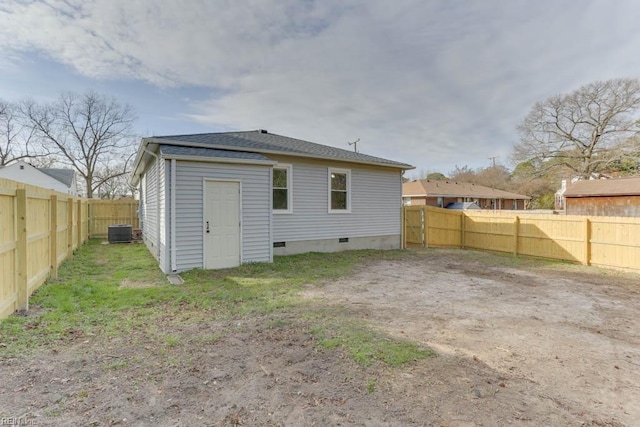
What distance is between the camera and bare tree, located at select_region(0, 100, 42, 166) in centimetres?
2998

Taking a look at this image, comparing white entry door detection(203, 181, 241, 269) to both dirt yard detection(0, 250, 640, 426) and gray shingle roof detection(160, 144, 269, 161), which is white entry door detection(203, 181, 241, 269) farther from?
dirt yard detection(0, 250, 640, 426)

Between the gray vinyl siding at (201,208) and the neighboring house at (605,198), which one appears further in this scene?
the neighboring house at (605,198)

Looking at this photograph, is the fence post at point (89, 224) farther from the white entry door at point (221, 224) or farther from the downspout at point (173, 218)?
the white entry door at point (221, 224)

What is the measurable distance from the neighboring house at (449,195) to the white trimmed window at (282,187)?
20.7 meters

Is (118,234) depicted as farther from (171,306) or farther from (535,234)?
(535,234)

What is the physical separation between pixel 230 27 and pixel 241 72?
2.42 m

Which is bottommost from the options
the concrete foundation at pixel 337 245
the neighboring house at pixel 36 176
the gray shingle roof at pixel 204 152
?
the concrete foundation at pixel 337 245

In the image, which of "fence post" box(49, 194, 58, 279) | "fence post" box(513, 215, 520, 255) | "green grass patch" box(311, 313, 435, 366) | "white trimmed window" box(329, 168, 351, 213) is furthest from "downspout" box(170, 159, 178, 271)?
"fence post" box(513, 215, 520, 255)

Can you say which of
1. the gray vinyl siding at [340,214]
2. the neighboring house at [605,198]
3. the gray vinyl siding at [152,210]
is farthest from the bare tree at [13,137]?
the neighboring house at [605,198]

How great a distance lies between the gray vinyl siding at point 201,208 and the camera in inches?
293

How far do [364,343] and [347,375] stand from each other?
28.8 inches

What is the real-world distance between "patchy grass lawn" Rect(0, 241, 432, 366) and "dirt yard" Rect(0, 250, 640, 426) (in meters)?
0.20

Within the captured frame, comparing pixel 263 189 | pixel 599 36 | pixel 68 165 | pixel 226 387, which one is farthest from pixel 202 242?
pixel 68 165

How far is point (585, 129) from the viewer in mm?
30125
